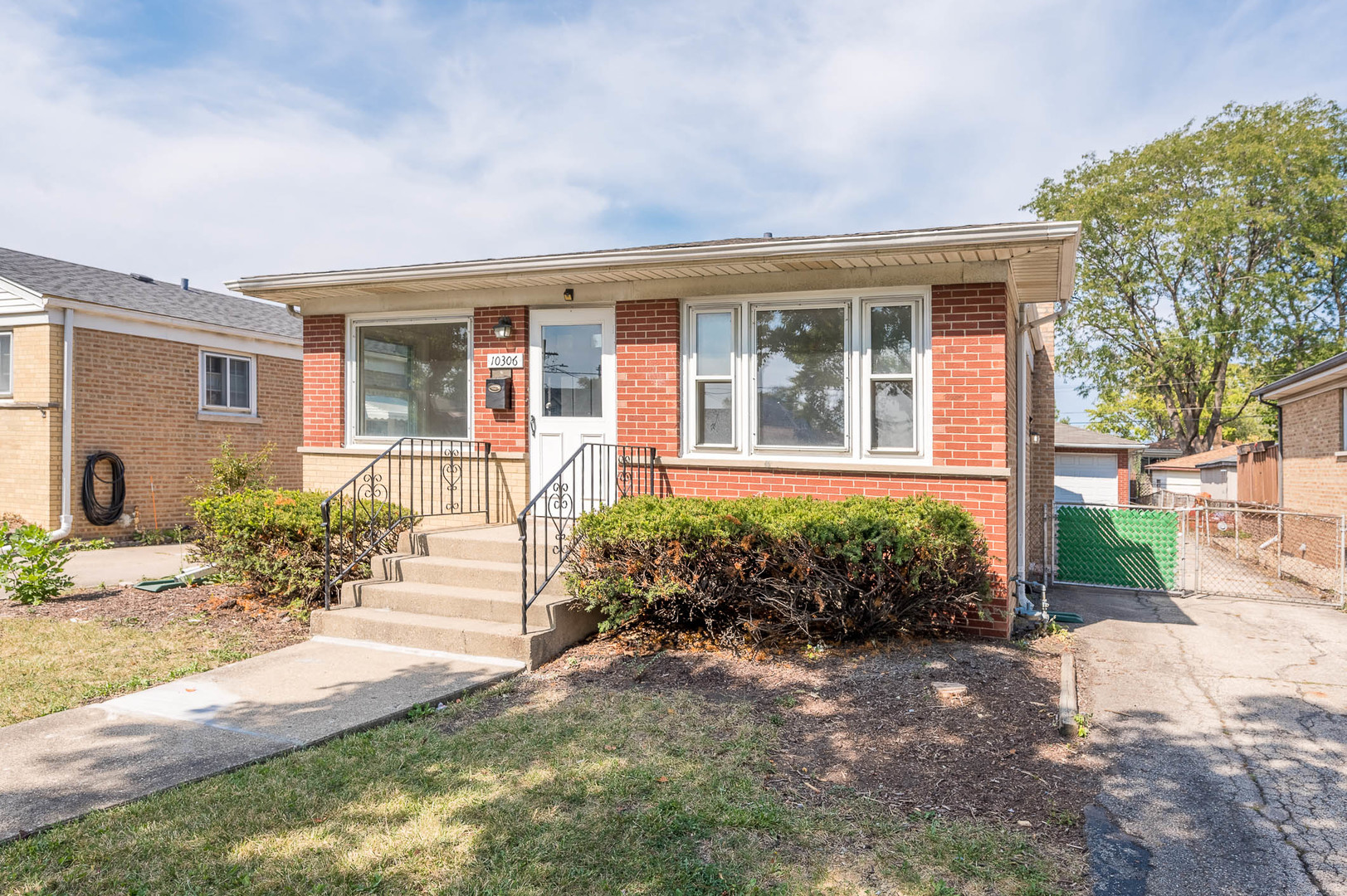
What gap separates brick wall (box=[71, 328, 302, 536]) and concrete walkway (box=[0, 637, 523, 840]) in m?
9.66

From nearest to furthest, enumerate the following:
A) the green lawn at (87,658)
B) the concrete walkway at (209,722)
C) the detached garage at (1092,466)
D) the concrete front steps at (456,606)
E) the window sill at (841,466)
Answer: the concrete walkway at (209,722) → the green lawn at (87,658) → the concrete front steps at (456,606) → the window sill at (841,466) → the detached garage at (1092,466)

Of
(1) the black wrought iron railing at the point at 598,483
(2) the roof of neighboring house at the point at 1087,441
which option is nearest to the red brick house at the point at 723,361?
(1) the black wrought iron railing at the point at 598,483

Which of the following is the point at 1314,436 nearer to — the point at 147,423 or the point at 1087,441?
the point at 1087,441

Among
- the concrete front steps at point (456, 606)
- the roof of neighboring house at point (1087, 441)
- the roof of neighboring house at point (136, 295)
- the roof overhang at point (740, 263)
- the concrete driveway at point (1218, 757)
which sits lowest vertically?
the concrete driveway at point (1218, 757)

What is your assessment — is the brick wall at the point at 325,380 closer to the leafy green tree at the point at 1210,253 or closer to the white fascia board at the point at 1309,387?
the white fascia board at the point at 1309,387

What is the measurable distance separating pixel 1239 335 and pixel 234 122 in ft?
98.6

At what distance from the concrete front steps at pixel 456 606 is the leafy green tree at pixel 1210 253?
83.2ft

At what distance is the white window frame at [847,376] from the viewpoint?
696 cm

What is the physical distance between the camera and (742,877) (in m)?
2.87

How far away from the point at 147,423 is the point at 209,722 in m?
11.5

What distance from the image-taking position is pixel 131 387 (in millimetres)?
13383

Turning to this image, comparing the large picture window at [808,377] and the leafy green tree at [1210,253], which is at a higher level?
the leafy green tree at [1210,253]

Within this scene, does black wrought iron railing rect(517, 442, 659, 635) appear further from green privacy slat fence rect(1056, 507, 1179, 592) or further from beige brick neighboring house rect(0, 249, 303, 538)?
beige brick neighboring house rect(0, 249, 303, 538)

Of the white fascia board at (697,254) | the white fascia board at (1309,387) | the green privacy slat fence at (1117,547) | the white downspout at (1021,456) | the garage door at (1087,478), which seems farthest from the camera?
the garage door at (1087,478)
